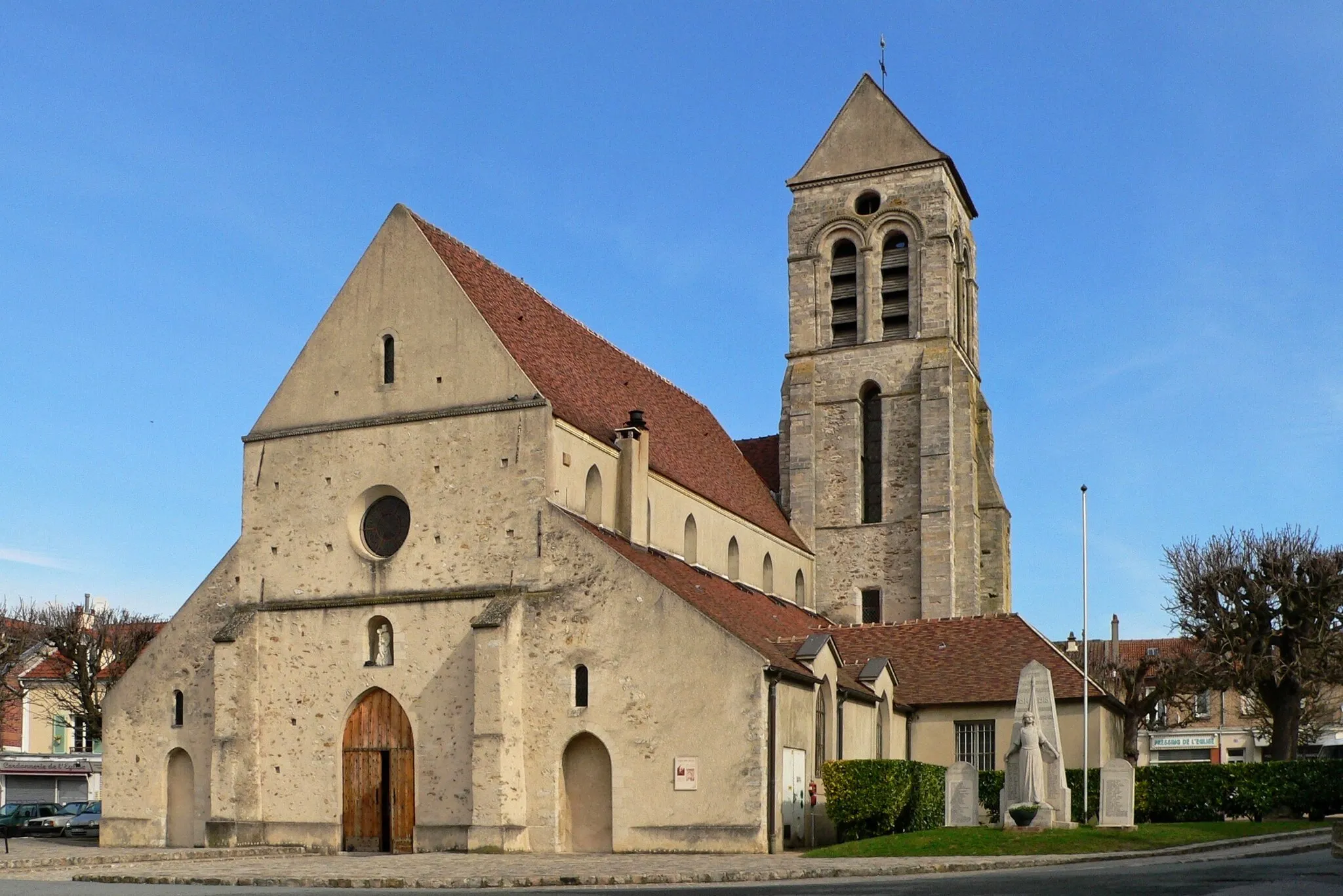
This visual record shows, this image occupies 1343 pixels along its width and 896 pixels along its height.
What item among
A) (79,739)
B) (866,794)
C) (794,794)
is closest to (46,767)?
(79,739)

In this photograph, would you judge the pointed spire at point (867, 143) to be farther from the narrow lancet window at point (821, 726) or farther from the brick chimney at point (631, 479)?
the narrow lancet window at point (821, 726)

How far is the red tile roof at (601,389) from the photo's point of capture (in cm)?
3500

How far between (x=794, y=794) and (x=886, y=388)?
19650mm

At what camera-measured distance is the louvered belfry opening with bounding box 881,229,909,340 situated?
48.9 m

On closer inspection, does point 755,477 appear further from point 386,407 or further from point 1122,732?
point 386,407

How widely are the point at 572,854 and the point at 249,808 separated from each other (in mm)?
8034

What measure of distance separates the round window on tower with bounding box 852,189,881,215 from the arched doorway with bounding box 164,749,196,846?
2831 centimetres

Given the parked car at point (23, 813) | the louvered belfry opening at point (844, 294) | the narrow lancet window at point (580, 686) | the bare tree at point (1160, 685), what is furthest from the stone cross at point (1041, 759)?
the parked car at point (23, 813)

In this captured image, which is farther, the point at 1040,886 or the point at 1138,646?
the point at 1138,646

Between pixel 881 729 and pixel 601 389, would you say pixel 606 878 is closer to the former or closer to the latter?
pixel 881 729

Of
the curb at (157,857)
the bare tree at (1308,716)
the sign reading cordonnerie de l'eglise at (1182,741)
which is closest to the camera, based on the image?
the curb at (157,857)

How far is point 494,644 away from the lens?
103 feet

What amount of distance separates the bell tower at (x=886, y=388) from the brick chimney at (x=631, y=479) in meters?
13.3

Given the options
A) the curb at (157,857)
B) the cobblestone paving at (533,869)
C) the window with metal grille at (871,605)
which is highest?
the window with metal grille at (871,605)
